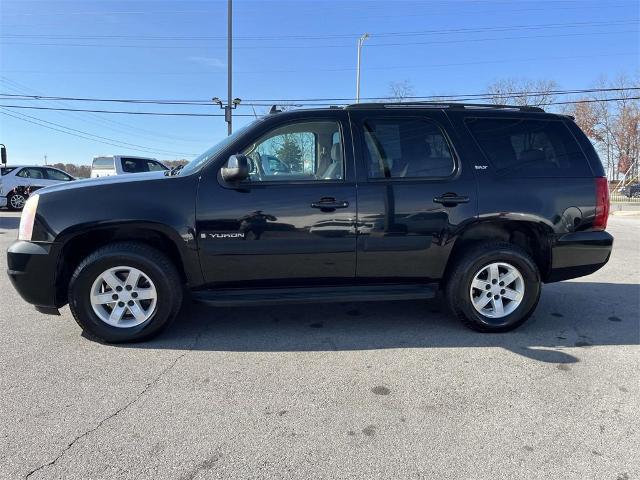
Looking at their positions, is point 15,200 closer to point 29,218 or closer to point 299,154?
point 29,218

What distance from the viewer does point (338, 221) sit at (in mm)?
3773

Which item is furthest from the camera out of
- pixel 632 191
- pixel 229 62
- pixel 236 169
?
pixel 632 191

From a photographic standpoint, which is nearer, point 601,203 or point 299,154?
point 299,154

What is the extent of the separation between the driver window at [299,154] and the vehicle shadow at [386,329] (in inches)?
53.8

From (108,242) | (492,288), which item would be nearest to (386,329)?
(492,288)

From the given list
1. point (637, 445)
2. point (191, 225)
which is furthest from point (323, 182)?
point (637, 445)

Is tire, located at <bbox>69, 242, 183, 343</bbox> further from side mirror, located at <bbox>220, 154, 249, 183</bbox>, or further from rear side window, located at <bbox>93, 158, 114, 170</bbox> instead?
rear side window, located at <bbox>93, 158, 114, 170</bbox>

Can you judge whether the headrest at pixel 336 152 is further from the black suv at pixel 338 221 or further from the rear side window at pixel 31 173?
the rear side window at pixel 31 173

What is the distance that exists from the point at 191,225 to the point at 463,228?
7.47ft

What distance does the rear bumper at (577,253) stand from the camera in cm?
409

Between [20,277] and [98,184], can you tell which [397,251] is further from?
[20,277]

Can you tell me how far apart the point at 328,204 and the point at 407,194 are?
0.68m

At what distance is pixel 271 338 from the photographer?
12.9 feet

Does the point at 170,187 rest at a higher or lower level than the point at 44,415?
higher
